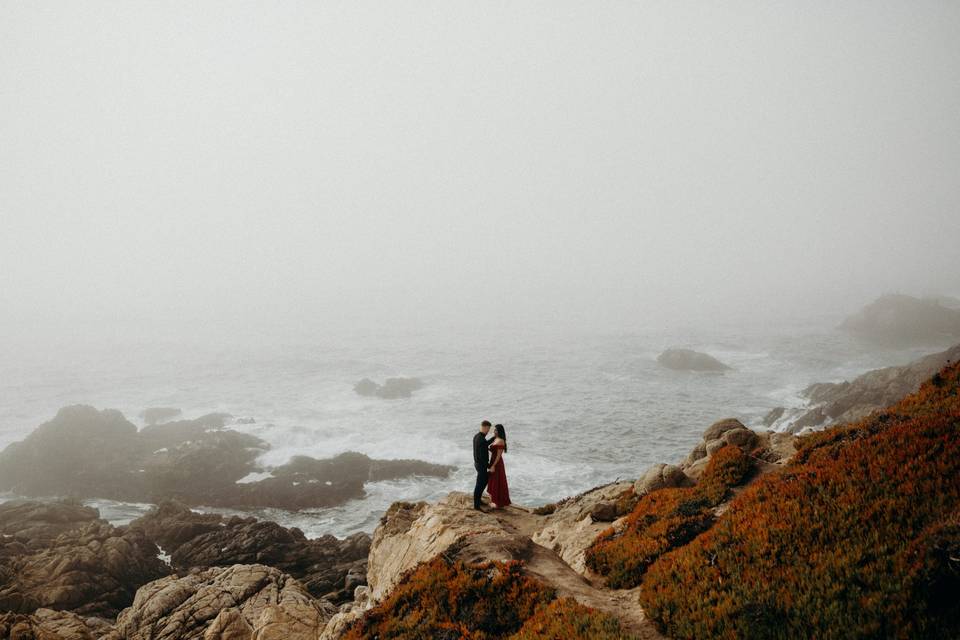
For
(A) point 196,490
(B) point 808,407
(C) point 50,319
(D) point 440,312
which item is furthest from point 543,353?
(C) point 50,319

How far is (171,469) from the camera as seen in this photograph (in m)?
44.3

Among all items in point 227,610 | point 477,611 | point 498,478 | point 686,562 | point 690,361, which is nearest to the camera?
point 686,562

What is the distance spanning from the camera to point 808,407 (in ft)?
161

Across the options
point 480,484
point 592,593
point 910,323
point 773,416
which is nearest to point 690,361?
point 773,416

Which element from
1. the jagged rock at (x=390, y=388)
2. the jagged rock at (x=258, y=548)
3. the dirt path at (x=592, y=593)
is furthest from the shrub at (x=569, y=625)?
the jagged rock at (x=390, y=388)

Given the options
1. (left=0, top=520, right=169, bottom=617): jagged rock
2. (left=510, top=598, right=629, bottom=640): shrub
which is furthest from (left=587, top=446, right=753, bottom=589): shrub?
(left=0, top=520, right=169, bottom=617): jagged rock

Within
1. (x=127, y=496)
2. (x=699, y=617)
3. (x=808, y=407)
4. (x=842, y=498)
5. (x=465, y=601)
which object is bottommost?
(x=127, y=496)

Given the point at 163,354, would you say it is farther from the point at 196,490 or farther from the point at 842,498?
the point at 842,498

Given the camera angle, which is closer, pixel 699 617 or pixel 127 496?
pixel 699 617

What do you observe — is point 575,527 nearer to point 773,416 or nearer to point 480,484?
point 480,484

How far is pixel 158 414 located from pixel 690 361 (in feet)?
268

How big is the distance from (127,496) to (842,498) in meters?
54.6

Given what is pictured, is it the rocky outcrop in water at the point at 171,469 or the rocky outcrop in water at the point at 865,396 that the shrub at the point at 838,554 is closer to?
the rocky outcrop in water at the point at 171,469

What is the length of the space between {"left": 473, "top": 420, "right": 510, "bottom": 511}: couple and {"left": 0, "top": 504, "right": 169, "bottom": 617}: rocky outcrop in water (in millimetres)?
22691
